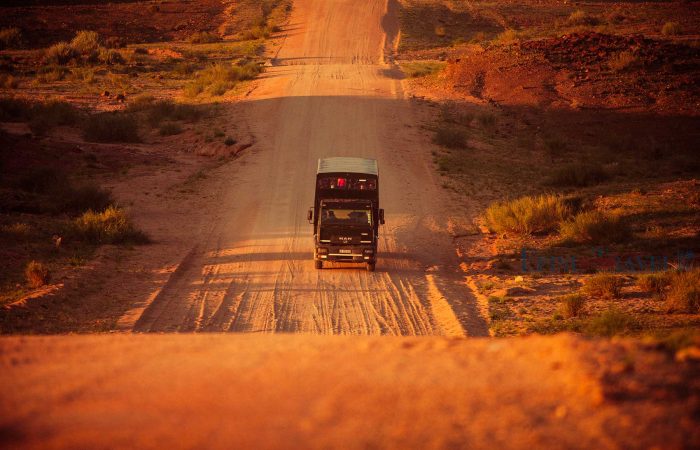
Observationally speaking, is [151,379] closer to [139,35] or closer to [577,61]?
[577,61]

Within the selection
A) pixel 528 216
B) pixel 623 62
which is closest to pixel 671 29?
pixel 623 62

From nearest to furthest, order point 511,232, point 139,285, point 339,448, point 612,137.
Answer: point 339,448, point 139,285, point 511,232, point 612,137

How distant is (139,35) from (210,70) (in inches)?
961

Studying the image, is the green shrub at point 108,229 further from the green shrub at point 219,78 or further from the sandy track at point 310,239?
the green shrub at point 219,78

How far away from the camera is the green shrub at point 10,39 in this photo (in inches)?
2566

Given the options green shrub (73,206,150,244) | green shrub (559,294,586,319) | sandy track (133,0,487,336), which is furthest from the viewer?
green shrub (73,206,150,244)

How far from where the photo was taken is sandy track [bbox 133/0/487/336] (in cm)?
1708

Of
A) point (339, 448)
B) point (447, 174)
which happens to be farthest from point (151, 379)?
point (447, 174)

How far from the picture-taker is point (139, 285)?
19422 mm

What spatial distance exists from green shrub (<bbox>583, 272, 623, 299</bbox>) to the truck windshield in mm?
6224

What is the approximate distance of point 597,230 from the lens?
951 inches

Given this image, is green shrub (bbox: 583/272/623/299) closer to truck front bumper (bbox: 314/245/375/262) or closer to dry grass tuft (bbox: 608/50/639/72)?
truck front bumper (bbox: 314/245/375/262)

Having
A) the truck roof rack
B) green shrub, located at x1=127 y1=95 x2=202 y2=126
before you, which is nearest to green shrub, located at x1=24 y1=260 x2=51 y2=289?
the truck roof rack

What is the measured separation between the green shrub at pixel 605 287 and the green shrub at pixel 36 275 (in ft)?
43.9
